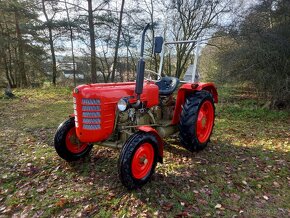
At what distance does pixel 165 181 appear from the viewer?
3248 millimetres

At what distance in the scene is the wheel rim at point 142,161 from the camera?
2.96 metres

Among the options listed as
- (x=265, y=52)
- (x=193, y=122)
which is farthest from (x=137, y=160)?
(x=265, y=52)

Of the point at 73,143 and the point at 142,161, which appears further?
the point at 73,143

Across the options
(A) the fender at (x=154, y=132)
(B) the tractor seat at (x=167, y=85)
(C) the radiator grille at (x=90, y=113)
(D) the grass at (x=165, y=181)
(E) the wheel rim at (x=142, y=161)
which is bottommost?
(D) the grass at (x=165, y=181)

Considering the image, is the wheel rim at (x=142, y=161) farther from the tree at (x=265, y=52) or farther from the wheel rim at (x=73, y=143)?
the tree at (x=265, y=52)

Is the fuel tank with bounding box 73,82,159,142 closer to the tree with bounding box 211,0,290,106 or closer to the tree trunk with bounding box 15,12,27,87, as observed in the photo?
the tree with bounding box 211,0,290,106

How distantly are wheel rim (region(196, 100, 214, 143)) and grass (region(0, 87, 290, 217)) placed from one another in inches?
A: 11.0

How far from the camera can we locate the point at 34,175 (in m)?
3.54

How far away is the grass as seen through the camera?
2.73m

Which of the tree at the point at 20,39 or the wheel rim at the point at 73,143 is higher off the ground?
the tree at the point at 20,39

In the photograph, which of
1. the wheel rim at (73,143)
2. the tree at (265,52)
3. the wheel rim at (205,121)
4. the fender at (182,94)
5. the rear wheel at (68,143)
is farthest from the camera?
the tree at (265,52)

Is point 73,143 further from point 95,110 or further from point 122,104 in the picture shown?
point 122,104

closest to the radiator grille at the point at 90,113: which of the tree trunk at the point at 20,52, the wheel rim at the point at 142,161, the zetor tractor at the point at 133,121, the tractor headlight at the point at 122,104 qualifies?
the zetor tractor at the point at 133,121

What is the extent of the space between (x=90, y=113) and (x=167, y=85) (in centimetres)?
174
